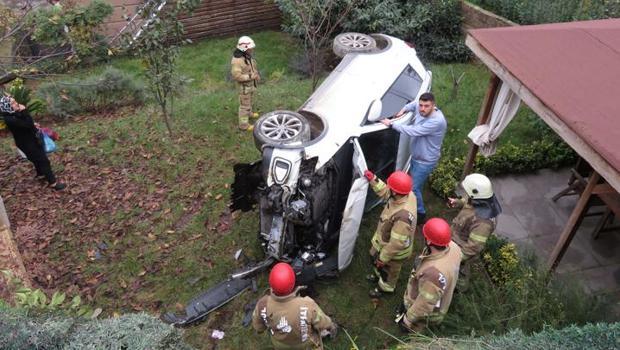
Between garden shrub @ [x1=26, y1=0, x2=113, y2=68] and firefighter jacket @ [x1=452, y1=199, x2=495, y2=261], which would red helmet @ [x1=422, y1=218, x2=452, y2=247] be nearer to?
firefighter jacket @ [x1=452, y1=199, x2=495, y2=261]

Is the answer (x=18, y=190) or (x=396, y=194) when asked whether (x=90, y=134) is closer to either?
(x=18, y=190)

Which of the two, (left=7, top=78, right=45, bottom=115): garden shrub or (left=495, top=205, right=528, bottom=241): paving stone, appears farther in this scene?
(left=7, top=78, right=45, bottom=115): garden shrub

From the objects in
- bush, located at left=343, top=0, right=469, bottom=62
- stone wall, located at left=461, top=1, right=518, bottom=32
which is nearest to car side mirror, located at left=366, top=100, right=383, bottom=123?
bush, located at left=343, top=0, right=469, bottom=62

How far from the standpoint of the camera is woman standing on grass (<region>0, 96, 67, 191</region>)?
6.55 m

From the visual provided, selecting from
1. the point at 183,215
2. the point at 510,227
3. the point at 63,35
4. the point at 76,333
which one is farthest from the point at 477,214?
the point at 63,35

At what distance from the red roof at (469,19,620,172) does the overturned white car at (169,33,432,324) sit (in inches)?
60.3

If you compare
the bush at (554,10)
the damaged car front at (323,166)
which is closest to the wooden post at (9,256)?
the damaged car front at (323,166)

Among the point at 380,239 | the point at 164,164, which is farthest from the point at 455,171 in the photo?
the point at 164,164

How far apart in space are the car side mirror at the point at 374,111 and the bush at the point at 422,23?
652cm

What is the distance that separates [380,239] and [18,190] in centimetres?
595

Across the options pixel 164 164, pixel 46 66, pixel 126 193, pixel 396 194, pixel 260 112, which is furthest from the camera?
pixel 46 66

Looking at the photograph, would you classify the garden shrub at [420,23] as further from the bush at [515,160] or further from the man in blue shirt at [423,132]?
the man in blue shirt at [423,132]

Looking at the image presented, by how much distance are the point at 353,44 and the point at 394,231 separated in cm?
375

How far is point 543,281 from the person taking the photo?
5215mm
